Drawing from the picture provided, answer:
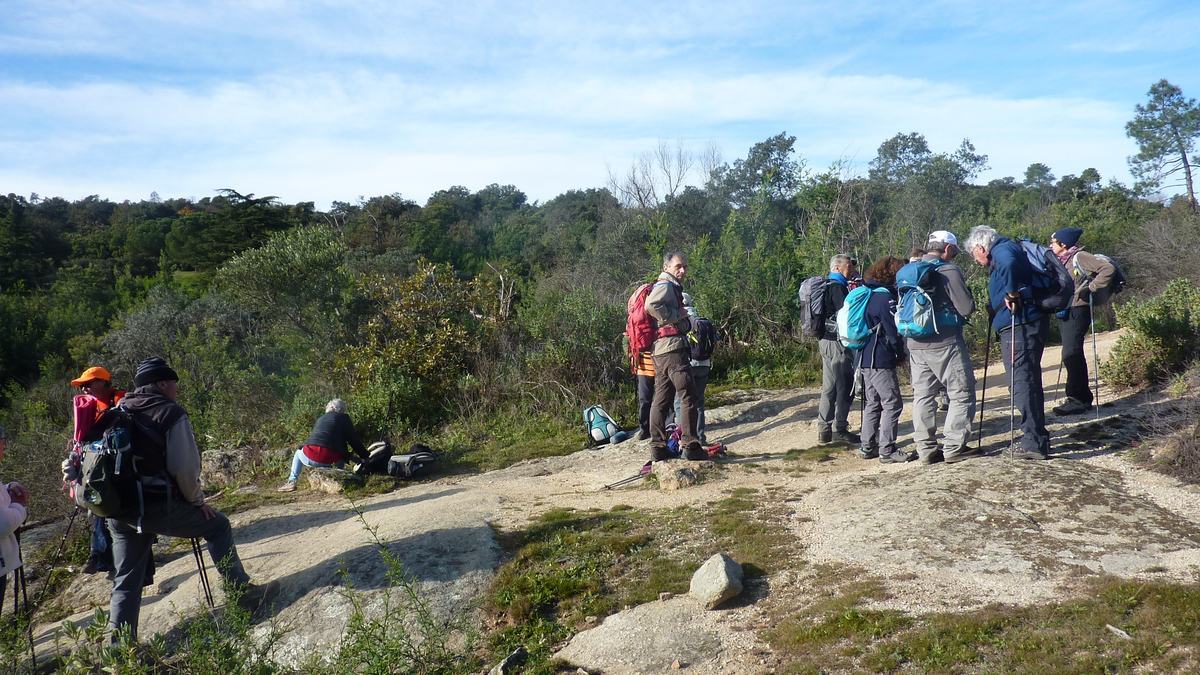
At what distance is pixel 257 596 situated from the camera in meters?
5.41

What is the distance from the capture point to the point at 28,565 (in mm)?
7273

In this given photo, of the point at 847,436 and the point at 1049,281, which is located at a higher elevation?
the point at 1049,281

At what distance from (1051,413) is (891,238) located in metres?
7.49

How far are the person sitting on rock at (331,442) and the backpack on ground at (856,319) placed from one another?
4.91m

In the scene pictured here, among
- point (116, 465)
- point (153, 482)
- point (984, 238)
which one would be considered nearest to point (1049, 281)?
point (984, 238)

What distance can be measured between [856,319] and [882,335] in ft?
0.80

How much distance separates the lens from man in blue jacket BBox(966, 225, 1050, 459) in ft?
19.7

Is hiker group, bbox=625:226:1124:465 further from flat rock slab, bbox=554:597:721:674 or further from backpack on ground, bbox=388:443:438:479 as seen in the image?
flat rock slab, bbox=554:597:721:674

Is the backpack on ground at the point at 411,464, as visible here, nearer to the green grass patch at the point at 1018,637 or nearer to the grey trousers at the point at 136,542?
the grey trousers at the point at 136,542


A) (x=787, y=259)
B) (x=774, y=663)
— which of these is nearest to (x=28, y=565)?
(x=774, y=663)

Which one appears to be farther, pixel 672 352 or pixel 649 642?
pixel 672 352

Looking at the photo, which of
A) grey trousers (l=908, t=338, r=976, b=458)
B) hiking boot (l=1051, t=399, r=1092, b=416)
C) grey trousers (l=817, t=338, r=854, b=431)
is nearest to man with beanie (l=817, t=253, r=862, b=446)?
grey trousers (l=817, t=338, r=854, b=431)

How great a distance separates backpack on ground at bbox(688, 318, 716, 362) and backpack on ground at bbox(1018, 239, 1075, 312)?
2.64 meters

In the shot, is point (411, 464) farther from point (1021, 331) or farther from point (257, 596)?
point (1021, 331)
